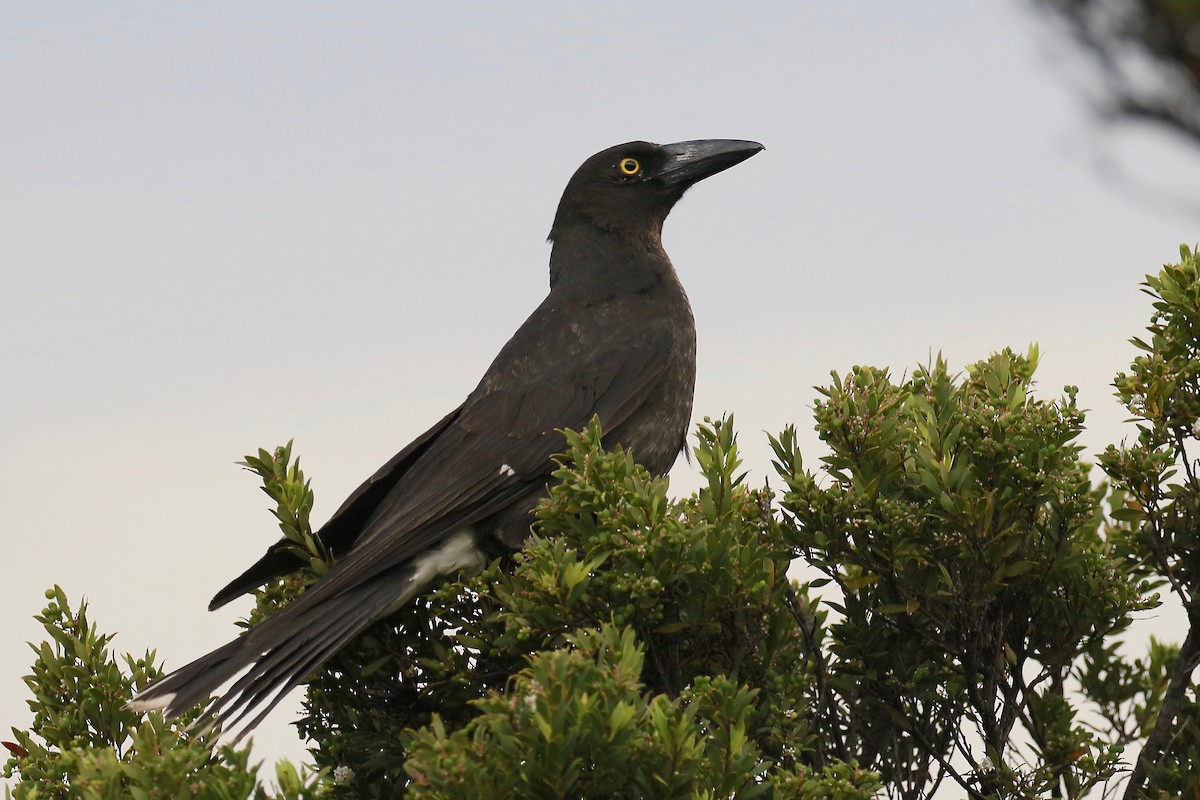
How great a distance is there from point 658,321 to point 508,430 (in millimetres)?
807

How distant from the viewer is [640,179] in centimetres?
597

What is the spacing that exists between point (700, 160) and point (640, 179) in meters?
0.25

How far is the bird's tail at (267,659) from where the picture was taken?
379cm

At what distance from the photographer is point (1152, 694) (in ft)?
14.5

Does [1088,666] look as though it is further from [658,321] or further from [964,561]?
[658,321]

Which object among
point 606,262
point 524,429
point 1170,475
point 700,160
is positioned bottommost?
point 1170,475

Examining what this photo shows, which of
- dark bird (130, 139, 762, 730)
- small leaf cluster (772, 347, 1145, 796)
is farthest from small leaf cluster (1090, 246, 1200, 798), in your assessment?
dark bird (130, 139, 762, 730)

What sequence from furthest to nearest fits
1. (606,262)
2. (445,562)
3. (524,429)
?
(606,262) < (524,429) < (445,562)

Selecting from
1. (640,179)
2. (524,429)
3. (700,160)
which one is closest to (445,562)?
(524,429)

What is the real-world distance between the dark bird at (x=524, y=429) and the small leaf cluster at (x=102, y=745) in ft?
0.52

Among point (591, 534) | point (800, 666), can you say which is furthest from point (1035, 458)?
point (591, 534)

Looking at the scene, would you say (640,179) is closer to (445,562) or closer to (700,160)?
(700,160)

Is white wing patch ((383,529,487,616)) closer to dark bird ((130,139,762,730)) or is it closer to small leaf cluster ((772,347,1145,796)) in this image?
dark bird ((130,139,762,730))

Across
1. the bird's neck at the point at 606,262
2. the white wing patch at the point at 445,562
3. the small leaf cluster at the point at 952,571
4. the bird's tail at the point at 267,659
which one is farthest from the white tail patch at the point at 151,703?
the bird's neck at the point at 606,262
